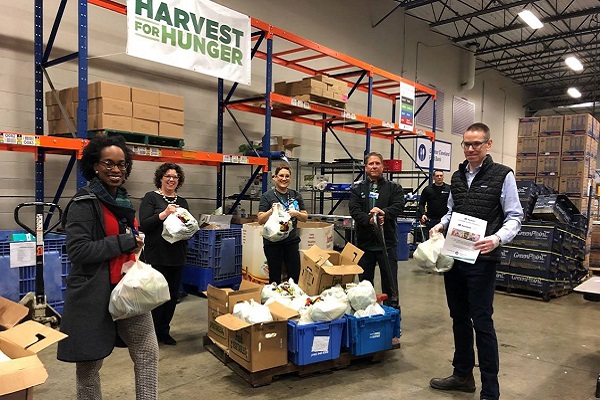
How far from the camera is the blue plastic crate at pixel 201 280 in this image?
524cm

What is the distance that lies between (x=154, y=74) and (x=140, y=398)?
17.0 ft

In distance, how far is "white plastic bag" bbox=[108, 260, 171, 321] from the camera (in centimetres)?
182

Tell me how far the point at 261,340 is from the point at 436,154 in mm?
9915

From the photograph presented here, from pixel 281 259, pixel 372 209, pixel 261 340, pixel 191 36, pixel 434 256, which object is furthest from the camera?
pixel 191 36

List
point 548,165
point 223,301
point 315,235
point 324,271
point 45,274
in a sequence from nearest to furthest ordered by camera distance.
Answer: point 223,301 → point 324,271 → point 45,274 → point 315,235 → point 548,165

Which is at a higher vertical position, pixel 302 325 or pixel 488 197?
pixel 488 197

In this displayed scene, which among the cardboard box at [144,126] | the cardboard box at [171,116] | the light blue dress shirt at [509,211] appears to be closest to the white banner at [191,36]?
the cardboard box at [171,116]

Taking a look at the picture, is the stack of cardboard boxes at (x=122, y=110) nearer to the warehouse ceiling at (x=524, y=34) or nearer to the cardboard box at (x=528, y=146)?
the cardboard box at (x=528, y=146)

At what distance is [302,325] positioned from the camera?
3094 mm

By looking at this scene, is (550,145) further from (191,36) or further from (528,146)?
(191,36)

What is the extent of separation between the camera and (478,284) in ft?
8.76

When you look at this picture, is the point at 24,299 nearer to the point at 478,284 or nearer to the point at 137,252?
the point at 137,252

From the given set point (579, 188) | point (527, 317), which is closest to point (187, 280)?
point (527, 317)

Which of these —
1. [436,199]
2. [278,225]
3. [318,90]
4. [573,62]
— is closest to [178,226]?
[278,225]
